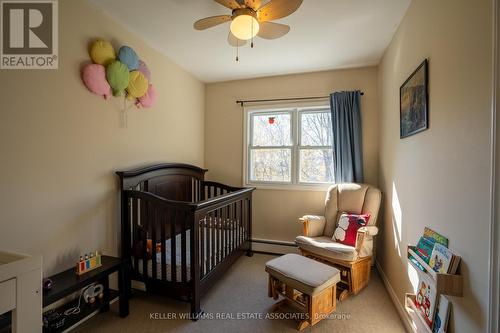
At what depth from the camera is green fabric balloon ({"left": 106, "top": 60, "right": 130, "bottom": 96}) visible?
1885 mm

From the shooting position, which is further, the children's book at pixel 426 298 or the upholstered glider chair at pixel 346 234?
the upholstered glider chair at pixel 346 234

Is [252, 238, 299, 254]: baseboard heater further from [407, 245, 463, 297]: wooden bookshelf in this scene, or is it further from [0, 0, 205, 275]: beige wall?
[407, 245, 463, 297]: wooden bookshelf

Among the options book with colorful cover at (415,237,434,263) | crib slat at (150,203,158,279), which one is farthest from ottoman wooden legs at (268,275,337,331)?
crib slat at (150,203,158,279)

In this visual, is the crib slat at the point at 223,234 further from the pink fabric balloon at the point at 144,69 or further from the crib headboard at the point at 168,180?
the pink fabric balloon at the point at 144,69

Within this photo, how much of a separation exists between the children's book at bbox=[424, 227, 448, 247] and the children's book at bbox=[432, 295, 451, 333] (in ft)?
0.90

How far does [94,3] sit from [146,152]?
4.17ft

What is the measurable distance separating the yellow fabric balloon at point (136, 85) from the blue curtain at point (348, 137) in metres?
2.17

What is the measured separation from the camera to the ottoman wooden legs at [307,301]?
171 cm

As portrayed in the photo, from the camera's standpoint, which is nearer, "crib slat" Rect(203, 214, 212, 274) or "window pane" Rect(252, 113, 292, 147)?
"crib slat" Rect(203, 214, 212, 274)

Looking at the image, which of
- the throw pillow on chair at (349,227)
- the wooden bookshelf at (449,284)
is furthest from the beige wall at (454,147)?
the throw pillow on chair at (349,227)

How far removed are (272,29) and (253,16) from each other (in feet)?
0.71

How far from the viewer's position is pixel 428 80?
1.47 metres

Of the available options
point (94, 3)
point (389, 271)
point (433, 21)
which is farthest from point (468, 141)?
point (94, 3)

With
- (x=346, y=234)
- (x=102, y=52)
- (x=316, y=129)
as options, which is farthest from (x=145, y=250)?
(x=316, y=129)
